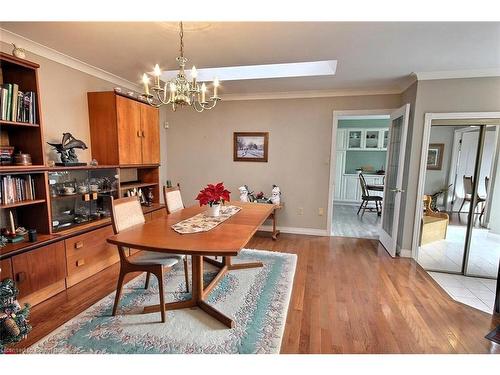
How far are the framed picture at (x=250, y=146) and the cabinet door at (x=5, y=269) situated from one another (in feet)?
10.4

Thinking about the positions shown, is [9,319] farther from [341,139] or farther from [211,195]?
[341,139]

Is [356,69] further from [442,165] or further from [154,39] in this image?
[154,39]

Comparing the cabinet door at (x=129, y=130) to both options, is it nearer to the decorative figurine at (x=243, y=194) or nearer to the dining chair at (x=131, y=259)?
the dining chair at (x=131, y=259)

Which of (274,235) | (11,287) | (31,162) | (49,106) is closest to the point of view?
(11,287)

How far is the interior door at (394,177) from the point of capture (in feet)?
10.2

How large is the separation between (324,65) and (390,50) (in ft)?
2.92

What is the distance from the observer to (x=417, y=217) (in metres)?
3.16

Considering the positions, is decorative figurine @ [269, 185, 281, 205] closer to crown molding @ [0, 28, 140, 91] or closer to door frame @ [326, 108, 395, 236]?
door frame @ [326, 108, 395, 236]

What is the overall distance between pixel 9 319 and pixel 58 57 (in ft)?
8.40

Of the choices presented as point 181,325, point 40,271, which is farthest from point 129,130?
point 181,325

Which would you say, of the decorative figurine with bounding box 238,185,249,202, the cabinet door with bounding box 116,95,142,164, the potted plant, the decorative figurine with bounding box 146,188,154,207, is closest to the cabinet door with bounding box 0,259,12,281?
the potted plant

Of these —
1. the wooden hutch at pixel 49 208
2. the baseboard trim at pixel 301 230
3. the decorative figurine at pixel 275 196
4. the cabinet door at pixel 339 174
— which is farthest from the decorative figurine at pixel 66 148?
the cabinet door at pixel 339 174
